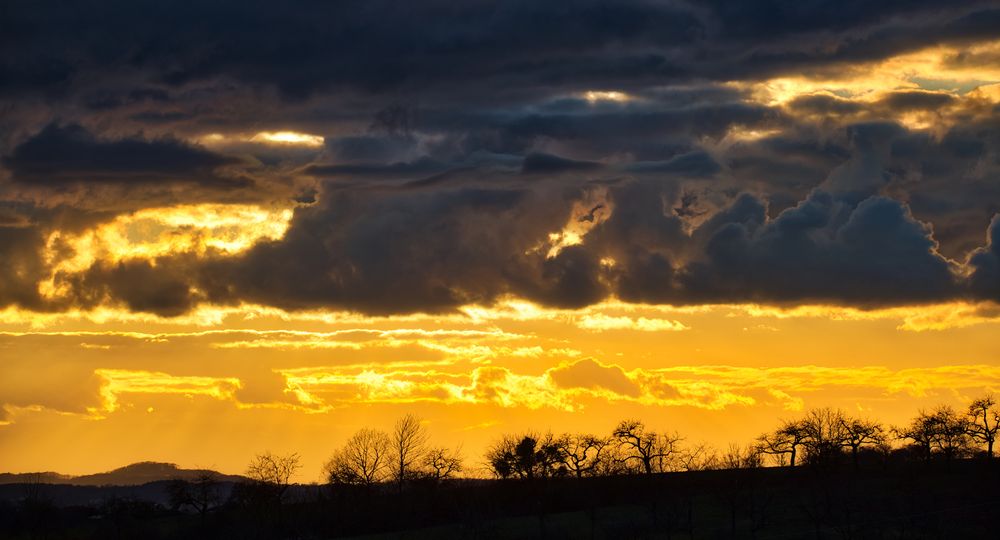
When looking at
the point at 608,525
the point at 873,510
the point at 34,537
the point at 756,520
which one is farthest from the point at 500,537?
the point at 34,537

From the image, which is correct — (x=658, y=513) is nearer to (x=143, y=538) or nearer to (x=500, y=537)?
(x=500, y=537)

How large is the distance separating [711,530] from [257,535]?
6917cm

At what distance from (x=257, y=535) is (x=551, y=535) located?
46.8 metres

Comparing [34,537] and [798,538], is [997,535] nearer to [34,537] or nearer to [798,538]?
[798,538]

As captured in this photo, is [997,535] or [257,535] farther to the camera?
[257,535]

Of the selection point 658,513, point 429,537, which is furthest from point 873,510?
point 429,537

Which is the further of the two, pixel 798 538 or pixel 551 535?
pixel 551 535

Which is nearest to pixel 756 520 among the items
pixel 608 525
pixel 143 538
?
pixel 608 525

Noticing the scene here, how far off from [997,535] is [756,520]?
32.6 m

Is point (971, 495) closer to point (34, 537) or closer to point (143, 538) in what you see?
point (143, 538)

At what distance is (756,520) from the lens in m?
186

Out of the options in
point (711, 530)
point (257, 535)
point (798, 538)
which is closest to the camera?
point (798, 538)

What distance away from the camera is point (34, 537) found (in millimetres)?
198000

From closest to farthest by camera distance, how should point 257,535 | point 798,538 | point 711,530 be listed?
point 798,538
point 711,530
point 257,535
